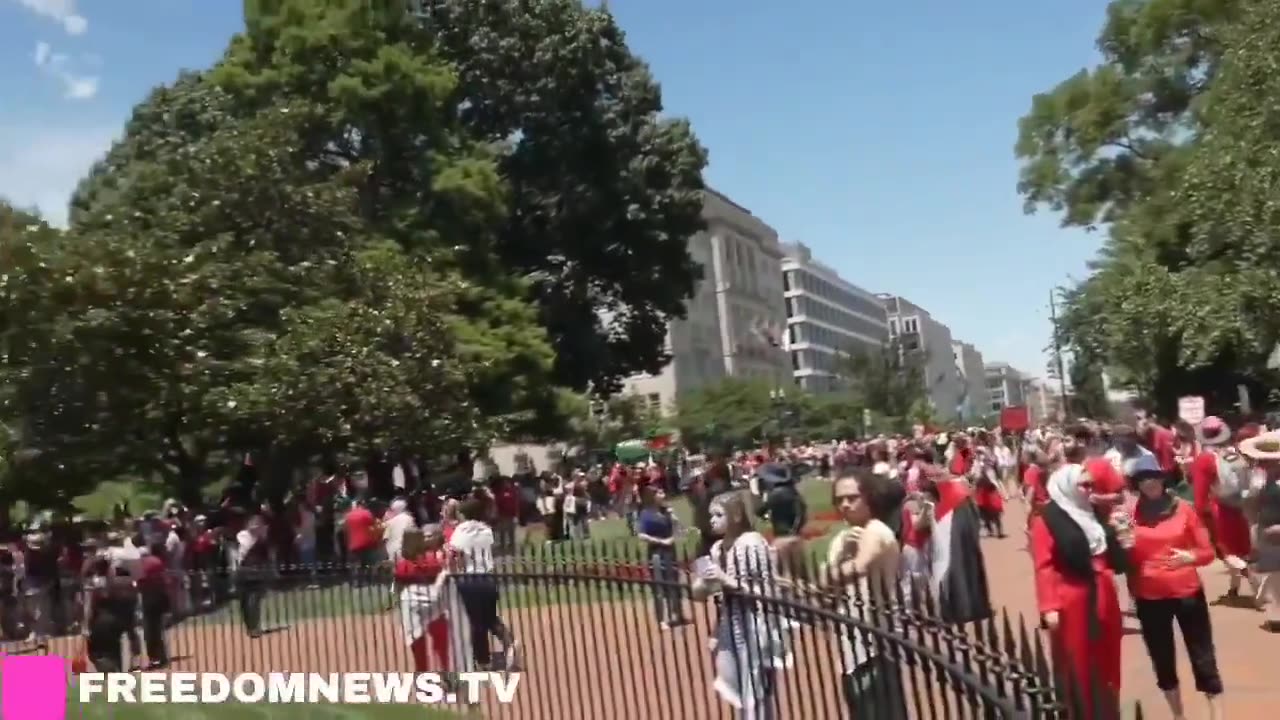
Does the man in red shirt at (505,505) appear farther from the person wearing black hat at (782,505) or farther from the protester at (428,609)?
the protester at (428,609)

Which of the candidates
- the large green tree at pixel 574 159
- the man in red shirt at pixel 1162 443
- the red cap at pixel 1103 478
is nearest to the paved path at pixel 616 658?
the red cap at pixel 1103 478

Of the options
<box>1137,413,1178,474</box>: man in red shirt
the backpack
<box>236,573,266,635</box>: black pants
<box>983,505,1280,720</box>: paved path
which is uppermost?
<box>1137,413,1178,474</box>: man in red shirt

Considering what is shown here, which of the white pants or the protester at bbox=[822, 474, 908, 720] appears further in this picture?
the white pants

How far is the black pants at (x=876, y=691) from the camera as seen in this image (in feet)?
16.9

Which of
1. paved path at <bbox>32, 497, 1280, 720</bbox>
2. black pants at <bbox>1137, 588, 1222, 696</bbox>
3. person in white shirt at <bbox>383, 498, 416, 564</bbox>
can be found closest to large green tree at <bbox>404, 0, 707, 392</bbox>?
person in white shirt at <bbox>383, 498, 416, 564</bbox>

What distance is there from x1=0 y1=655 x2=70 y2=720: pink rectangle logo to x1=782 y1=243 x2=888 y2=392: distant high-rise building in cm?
10598

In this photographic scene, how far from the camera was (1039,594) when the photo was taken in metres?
7.37

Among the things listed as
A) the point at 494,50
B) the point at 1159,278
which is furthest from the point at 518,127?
the point at 1159,278

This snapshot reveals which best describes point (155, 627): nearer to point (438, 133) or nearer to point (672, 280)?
point (438, 133)

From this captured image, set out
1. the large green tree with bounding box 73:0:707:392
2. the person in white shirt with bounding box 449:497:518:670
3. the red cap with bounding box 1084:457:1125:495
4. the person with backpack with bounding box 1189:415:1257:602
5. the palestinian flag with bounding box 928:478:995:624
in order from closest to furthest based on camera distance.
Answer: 1. the palestinian flag with bounding box 928:478:995:624
2. the red cap with bounding box 1084:457:1125:495
3. the person in white shirt with bounding box 449:497:518:670
4. the person with backpack with bounding box 1189:415:1257:602
5. the large green tree with bounding box 73:0:707:392

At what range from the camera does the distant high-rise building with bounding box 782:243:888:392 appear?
127 m

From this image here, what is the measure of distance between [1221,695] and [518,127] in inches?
1283

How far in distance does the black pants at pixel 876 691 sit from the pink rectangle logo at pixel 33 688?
244 inches

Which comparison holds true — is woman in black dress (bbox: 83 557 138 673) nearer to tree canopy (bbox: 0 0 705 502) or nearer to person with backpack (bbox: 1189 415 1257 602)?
tree canopy (bbox: 0 0 705 502)
